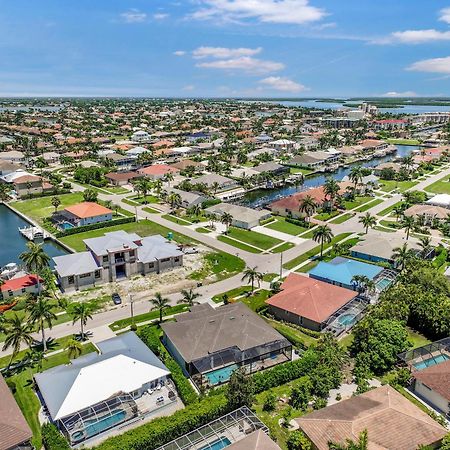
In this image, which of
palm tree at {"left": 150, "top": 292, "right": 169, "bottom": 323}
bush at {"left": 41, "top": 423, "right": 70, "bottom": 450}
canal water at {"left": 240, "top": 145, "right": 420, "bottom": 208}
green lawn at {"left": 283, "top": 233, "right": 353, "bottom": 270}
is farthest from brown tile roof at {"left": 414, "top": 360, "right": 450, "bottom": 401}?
canal water at {"left": 240, "top": 145, "right": 420, "bottom": 208}

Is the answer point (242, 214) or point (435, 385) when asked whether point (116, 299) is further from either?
point (435, 385)

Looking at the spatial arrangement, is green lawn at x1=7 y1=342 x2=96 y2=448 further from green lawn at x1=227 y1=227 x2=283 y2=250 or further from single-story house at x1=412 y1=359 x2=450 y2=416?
green lawn at x1=227 y1=227 x2=283 y2=250

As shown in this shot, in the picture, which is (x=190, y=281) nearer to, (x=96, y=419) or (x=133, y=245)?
(x=133, y=245)

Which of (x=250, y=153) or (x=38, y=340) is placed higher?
(x=250, y=153)

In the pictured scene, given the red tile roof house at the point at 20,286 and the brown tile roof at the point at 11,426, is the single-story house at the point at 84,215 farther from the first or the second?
the brown tile roof at the point at 11,426

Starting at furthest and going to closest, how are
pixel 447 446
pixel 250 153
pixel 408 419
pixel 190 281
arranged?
pixel 250 153 < pixel 190 281 < pixel 408 419 < pixel 447 446

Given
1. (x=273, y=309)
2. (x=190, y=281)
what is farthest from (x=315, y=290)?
(x=190, y=281)

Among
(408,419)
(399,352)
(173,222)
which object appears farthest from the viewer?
(173,222)

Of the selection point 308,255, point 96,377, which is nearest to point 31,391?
point 96,377
